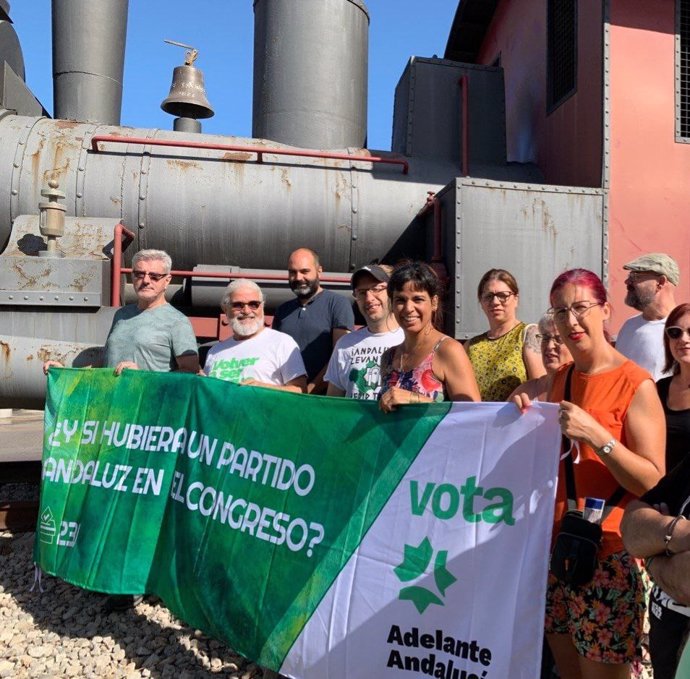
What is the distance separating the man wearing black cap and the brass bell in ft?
20.2

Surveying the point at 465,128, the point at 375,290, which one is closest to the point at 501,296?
the point at 375,290

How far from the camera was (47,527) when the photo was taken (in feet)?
11.8

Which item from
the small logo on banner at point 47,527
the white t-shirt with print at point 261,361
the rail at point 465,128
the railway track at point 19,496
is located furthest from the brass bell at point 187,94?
the small logo on banner at point 47,527

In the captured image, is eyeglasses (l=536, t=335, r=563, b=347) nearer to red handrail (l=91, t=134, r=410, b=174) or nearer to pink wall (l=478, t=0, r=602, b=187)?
pink wall (l=478, t=0, r=602, b=187)

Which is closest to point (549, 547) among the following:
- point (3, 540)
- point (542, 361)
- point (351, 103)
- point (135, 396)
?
point (542, 361)

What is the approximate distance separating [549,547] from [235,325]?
2.00 meters

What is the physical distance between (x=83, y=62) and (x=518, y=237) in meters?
5.37

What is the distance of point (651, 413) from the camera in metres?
1.90

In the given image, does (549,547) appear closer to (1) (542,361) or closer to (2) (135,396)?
(1) (542,361)

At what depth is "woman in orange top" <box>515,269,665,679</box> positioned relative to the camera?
1836mm

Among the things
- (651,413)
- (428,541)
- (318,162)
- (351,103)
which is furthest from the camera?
(351,103)

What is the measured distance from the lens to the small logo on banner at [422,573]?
6.93 ft

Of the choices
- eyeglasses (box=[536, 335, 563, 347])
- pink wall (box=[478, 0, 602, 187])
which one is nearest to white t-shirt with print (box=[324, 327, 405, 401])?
eyeglasses (box=[536, 335, 563, 347])

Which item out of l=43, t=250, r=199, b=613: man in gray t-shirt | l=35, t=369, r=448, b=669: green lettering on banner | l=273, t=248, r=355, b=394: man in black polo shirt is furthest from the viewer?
l=273, t=248, r=355, b=394: man in black polo shirt
